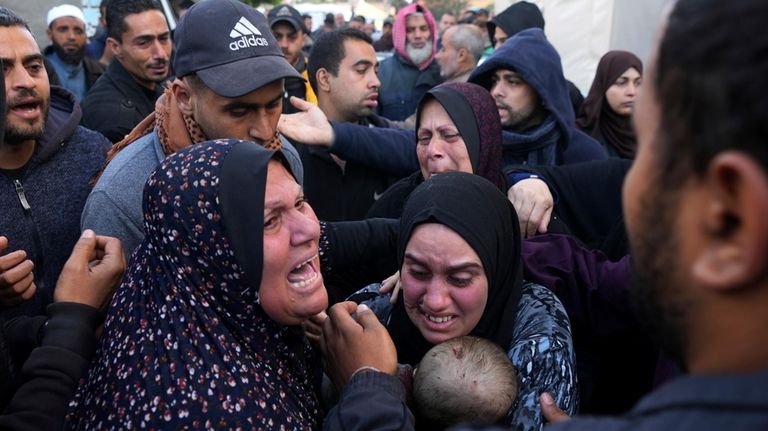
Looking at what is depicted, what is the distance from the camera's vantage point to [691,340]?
2.71ft

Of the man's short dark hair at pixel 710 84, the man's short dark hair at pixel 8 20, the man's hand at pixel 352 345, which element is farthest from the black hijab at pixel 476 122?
the man's short dark hair at pixel 710 84

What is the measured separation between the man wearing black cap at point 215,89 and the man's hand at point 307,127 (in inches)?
31.6

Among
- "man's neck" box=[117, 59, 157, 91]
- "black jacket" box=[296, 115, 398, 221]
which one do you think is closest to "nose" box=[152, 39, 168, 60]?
"man's neck" box=[117, 59, 157, 91]

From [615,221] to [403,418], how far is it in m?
1.86

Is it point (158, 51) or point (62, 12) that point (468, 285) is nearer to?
point (158, 51)

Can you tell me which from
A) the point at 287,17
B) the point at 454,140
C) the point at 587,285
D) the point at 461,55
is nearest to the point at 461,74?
the point at 461,55

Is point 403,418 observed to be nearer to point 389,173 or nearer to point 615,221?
point 615,221

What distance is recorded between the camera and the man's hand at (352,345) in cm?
Answer: 187

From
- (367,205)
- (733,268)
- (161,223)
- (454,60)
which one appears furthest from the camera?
(454,60)

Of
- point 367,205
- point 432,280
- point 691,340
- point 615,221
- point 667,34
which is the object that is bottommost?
point 367,205

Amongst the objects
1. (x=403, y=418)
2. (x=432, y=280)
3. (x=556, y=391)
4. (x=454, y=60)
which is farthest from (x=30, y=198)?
(x=454, y=60)

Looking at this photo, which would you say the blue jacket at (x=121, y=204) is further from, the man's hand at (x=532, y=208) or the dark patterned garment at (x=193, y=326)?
the man's hand at (x=532, y=208)

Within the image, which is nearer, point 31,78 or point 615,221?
point 31,78

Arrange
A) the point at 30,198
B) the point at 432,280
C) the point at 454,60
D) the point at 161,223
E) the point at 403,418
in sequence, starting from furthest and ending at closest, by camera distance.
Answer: the point at 454,60 < the point at 30,198 < the point at 432,280 < the point at 161,223 < the point at 403,418
